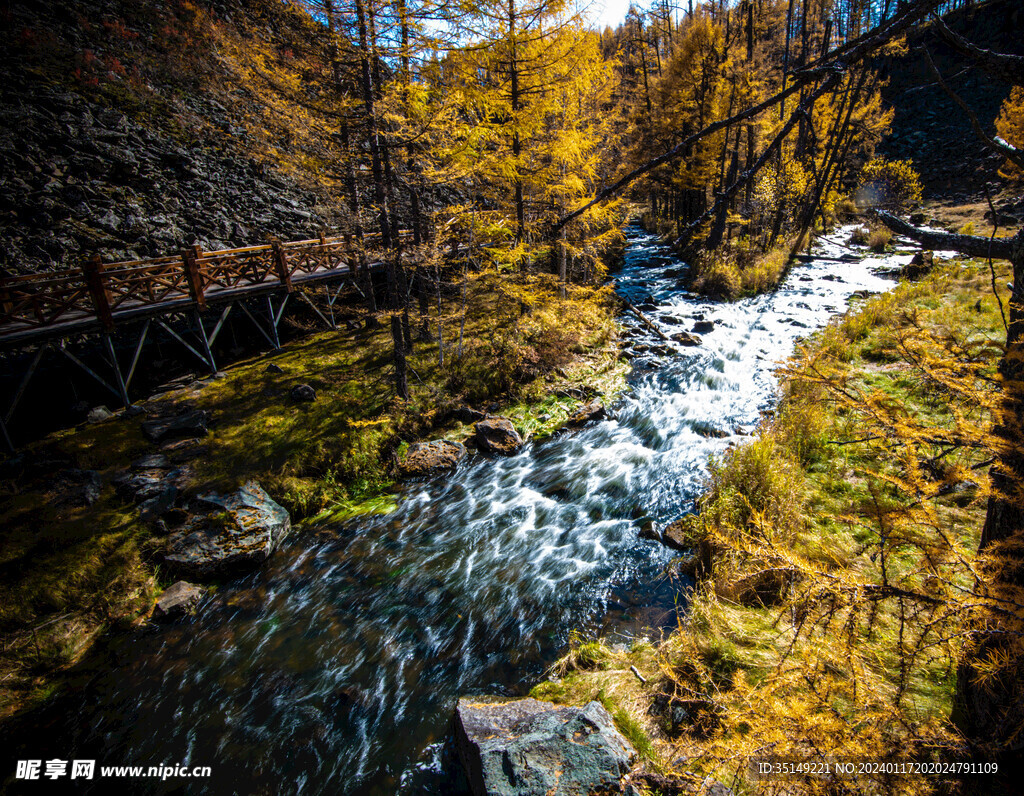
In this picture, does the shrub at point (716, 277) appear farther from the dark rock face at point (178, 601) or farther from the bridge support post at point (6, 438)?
the bridge support post at point (6, 438)

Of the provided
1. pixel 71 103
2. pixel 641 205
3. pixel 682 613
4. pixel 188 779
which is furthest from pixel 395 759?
pixel 641 205

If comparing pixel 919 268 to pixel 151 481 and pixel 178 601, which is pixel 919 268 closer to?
pixel 178 601

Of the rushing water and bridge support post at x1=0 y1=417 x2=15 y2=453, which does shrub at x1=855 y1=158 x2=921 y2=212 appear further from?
bridge support post at x1=0 y1=417 x2=15 y2=453

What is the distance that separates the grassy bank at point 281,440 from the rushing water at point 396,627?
0.82 meters

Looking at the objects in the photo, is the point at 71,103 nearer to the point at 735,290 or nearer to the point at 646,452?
the point at 646,452

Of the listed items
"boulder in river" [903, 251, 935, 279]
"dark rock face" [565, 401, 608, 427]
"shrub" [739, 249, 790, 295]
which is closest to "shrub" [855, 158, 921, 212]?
"boulder in river" [903, 251, 935, 279]

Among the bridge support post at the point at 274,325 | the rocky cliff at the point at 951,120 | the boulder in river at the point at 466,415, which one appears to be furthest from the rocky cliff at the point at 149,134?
the rocky cliff at the point at 951,120

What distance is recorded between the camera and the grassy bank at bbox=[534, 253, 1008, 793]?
2443 millimetres

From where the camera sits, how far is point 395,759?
4.47 meters

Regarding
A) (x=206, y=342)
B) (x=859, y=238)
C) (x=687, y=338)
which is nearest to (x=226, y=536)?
(x=206, y=342)

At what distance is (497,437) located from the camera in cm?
1005

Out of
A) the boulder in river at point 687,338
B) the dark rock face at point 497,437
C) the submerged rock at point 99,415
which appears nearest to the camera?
the submerged rock at point 99,415

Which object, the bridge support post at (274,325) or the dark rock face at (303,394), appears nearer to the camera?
the dark rock face at (303,394)

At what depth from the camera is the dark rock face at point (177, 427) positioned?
9070mm
